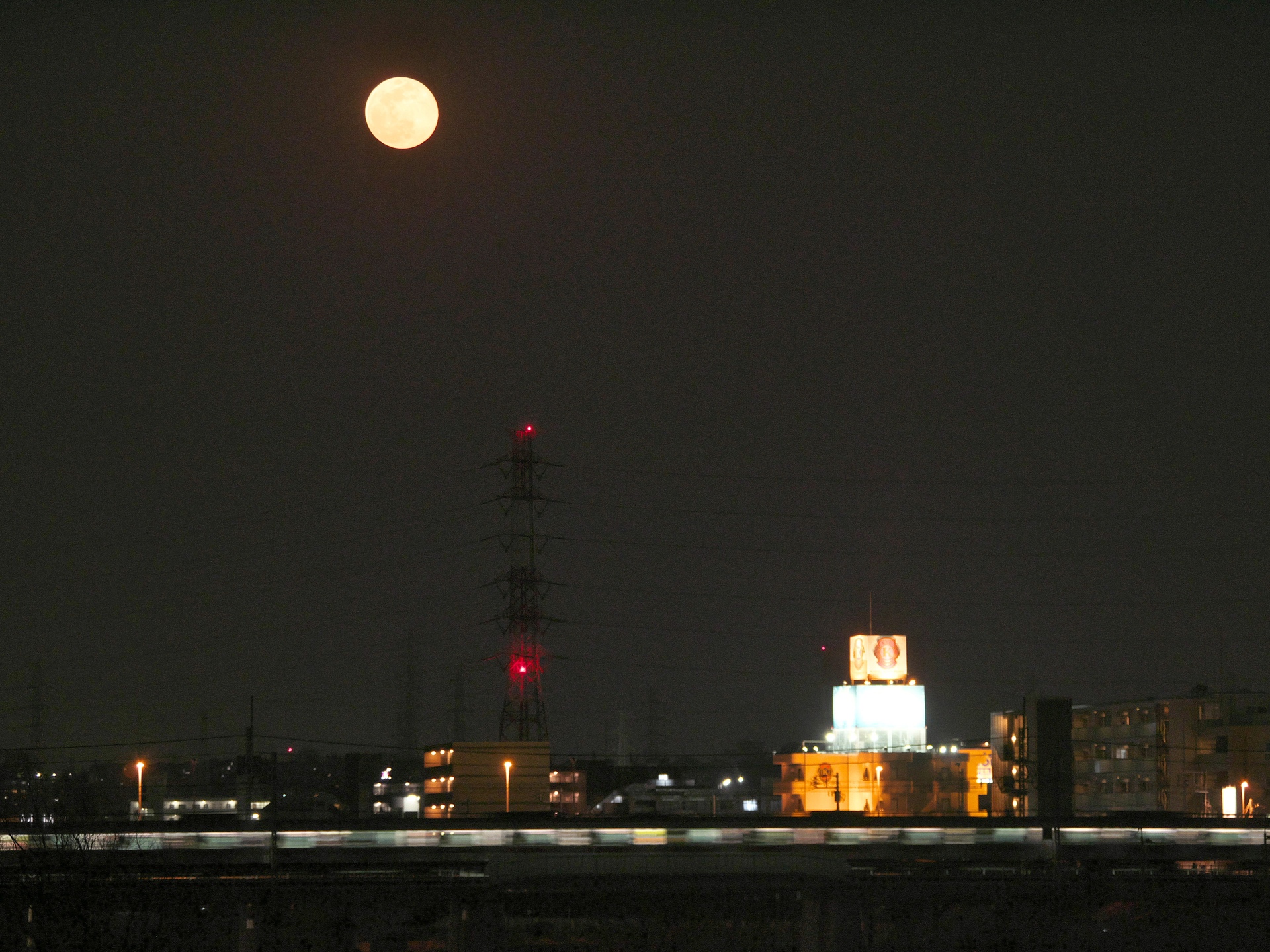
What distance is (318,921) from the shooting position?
32.6 m

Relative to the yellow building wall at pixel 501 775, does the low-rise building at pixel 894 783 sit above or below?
below

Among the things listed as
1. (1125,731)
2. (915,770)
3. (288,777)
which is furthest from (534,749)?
(288,777)

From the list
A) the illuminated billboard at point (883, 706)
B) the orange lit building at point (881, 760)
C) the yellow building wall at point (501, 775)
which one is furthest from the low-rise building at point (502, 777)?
the illuminated billboard at point (883, 706)

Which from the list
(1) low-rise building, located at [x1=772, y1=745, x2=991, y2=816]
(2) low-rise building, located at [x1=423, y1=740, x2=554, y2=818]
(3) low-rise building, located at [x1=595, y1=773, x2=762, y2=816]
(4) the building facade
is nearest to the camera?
(2) low-rise building, located at [x1=423, y1=740, x2=554, y2=818]

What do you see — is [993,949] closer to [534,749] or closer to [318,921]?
→ [318,921]

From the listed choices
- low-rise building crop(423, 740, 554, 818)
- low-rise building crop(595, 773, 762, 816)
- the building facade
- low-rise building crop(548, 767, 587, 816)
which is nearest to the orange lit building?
low-rise building crop(595, 773, 762, 816)

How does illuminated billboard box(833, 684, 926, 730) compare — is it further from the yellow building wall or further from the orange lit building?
the yellow building wall

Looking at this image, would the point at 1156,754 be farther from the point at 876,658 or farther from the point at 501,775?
the point at 501,775

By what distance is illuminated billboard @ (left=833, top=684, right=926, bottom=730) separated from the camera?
134375 millimetres

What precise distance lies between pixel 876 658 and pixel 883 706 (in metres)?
4.65

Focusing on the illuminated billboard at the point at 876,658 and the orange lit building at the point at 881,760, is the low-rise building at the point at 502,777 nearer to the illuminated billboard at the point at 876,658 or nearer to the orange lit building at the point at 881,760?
the orange lit building at the point at 881,760

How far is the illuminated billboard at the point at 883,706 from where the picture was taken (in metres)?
134

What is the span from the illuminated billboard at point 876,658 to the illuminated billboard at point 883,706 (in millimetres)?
971

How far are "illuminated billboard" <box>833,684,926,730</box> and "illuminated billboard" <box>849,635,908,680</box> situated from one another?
97cm
